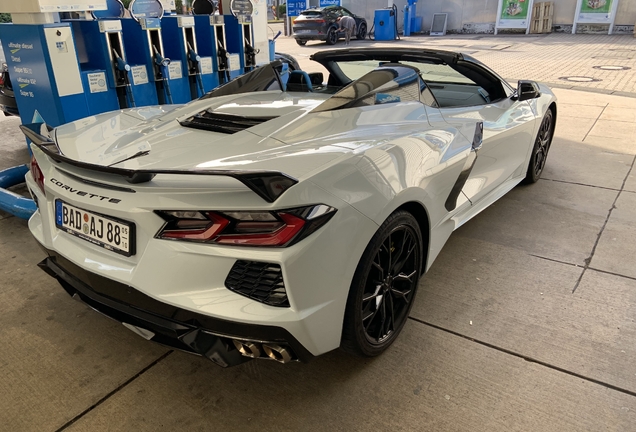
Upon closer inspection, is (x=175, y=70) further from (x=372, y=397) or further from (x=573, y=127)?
(x=573, y=127)

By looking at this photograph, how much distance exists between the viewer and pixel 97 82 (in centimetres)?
497

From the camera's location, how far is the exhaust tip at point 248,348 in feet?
5.84

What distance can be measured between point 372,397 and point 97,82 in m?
4.30

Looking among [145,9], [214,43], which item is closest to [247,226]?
[145,9]

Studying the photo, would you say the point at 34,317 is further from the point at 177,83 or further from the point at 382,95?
the point at 177,83

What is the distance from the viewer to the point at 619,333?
8.47ft

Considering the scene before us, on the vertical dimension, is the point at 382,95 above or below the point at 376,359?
above

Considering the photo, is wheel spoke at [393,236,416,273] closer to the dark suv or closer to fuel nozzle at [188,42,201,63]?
fuel nozzle at [188,42,201,63]

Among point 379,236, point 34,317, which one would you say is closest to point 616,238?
point 379,236

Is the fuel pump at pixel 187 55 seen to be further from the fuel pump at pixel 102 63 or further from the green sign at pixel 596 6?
the green sign at pixel 596 6

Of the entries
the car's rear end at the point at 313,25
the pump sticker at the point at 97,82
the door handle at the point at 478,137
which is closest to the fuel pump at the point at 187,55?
the pump sticker at the point at 97,82

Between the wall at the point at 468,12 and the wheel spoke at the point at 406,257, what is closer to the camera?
the wheel spoke at the point at 406,257

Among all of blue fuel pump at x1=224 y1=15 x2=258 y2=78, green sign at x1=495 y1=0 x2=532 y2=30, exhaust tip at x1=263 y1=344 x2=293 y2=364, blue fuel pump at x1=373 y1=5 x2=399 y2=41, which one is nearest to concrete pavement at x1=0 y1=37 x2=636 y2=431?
exhaust tip at x1=263 y1=344 x2=293 y2=364

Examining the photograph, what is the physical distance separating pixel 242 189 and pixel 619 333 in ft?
7.10
